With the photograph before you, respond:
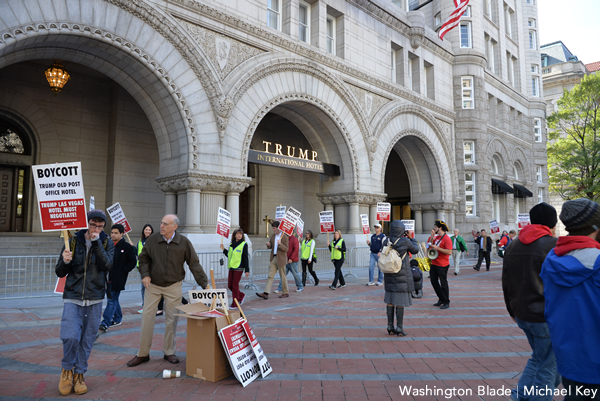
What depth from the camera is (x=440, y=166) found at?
23.6m

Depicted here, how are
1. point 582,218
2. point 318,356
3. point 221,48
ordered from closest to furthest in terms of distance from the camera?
→ point 582,218
point 318,356
point 221,48

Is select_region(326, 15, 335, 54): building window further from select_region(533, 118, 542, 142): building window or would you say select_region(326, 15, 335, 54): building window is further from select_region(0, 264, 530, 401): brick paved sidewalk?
select_region(533, 118, 542, 142): building window

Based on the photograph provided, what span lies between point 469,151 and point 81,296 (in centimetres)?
2592

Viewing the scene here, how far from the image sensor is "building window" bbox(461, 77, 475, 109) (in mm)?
25906

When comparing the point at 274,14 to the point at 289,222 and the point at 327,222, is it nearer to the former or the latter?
the point at 327,222

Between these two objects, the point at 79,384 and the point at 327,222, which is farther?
the point at 327,222

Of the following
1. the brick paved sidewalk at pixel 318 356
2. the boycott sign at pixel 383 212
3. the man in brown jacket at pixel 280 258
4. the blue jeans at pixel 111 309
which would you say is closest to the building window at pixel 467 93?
the boycott sign at pixel 383 212

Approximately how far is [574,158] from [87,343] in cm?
3635

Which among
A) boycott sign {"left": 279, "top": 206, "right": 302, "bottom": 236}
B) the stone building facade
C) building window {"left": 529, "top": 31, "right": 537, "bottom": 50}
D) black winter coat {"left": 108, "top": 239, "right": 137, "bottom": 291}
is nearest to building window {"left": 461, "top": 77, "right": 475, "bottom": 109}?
the stone building facade

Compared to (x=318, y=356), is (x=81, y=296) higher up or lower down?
higher up

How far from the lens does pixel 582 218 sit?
2826 millimetres

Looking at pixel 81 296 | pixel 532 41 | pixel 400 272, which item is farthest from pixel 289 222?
pixel 532 41

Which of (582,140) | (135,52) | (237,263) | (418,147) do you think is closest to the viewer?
(237,263)

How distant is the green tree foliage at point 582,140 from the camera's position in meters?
30.6
